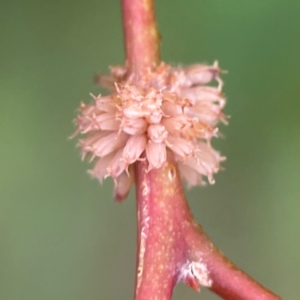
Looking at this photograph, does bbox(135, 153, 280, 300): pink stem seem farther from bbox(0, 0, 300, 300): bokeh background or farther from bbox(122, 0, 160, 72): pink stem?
bbox(0, 0, 300, 300): bokeh background

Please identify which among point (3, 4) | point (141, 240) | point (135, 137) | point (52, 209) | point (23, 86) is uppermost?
point (3, 4)

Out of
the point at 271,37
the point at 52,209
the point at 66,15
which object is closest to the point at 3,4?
the point at 66,15

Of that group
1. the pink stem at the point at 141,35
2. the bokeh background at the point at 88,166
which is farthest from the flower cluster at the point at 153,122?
the bokeh background at the point at 88,166

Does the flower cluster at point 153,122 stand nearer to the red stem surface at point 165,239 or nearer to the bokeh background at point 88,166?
the red stem surface at point 165,239

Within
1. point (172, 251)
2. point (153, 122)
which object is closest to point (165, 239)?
point (172, 251)

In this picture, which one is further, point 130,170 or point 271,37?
point 271,37

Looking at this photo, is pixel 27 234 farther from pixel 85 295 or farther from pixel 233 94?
pixel 233 94
